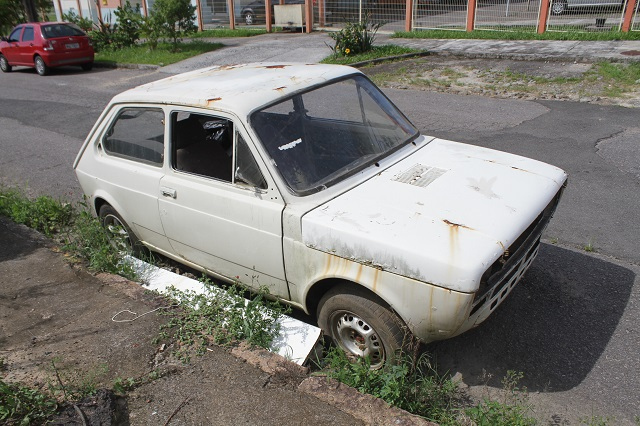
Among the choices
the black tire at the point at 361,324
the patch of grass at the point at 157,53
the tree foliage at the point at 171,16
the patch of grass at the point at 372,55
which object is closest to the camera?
the black tire at the point at 361,324

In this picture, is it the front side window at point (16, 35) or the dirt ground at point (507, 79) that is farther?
the front side window at point (16, 35)

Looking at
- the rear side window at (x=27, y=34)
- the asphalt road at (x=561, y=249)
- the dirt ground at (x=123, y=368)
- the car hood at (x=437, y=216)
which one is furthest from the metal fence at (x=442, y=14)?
the dirt ground at (x=123, y=368)

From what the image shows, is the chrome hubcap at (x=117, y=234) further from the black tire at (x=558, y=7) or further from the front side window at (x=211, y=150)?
the black tire at (x=558, y=7)

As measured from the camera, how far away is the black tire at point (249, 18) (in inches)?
880

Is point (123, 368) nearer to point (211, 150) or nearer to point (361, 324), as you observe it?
point (361, 324)

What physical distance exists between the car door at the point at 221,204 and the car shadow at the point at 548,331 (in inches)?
54.2

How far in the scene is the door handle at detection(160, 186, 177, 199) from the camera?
397 cm

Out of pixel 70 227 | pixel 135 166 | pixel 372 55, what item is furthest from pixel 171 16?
pixel 135 166

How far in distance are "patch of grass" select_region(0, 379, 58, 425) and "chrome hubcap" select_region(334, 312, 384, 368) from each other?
67.6 inches

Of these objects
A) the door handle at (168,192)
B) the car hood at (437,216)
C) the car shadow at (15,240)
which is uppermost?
the car hood at (437,216)

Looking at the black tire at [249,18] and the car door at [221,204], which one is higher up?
the black tire at [249,18]

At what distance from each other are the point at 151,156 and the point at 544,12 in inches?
568

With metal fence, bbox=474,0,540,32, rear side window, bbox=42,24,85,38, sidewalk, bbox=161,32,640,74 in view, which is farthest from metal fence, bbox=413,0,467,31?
rear side window, bbox=42,24,85,38

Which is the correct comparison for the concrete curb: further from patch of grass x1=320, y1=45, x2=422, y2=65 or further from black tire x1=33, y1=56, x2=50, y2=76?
black tire x1=33, y1=56, x2=50, y2=76
